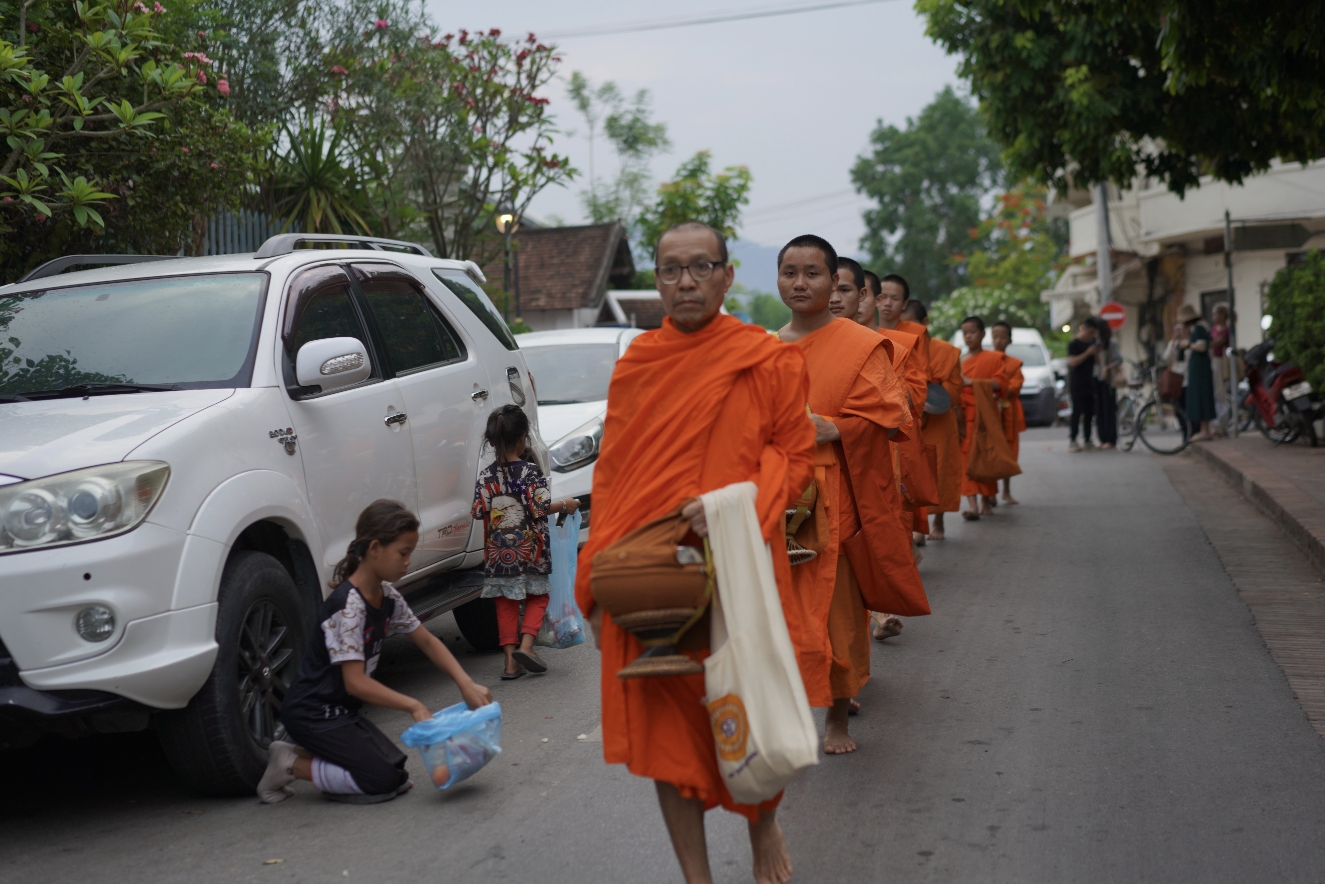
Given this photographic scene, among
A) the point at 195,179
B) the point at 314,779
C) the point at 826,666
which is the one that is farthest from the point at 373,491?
the point at 195,179

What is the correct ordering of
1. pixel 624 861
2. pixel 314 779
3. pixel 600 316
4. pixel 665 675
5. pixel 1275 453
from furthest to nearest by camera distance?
pixel 600 316 < pixel 1275 453 < pixel 314 779 < pixel 624 861 < pixel 665 675

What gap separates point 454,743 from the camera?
4719mm

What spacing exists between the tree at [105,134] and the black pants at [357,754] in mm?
2992

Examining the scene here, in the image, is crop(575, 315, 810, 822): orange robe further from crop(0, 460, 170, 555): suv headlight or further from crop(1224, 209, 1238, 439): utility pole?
crop(1224, 209, 1238, 439): utility pole

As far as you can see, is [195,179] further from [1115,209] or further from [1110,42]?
[1115,209]

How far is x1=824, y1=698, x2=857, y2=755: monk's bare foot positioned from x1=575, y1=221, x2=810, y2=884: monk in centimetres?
151

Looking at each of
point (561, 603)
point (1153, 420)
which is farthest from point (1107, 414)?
point (561, 603)

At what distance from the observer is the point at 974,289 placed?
52750mm

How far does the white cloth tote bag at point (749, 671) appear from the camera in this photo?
3.28 metres

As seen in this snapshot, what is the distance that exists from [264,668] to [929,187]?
64096 millimetres

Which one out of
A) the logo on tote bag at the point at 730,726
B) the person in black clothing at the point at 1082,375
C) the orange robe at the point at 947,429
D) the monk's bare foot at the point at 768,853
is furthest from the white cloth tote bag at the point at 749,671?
the person in black clothing at the point at 1082,375

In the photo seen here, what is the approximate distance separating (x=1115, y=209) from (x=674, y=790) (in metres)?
32.8

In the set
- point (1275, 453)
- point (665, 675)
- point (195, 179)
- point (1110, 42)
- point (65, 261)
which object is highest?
point (1110, 42)

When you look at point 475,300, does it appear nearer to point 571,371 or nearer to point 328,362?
point 328,362
